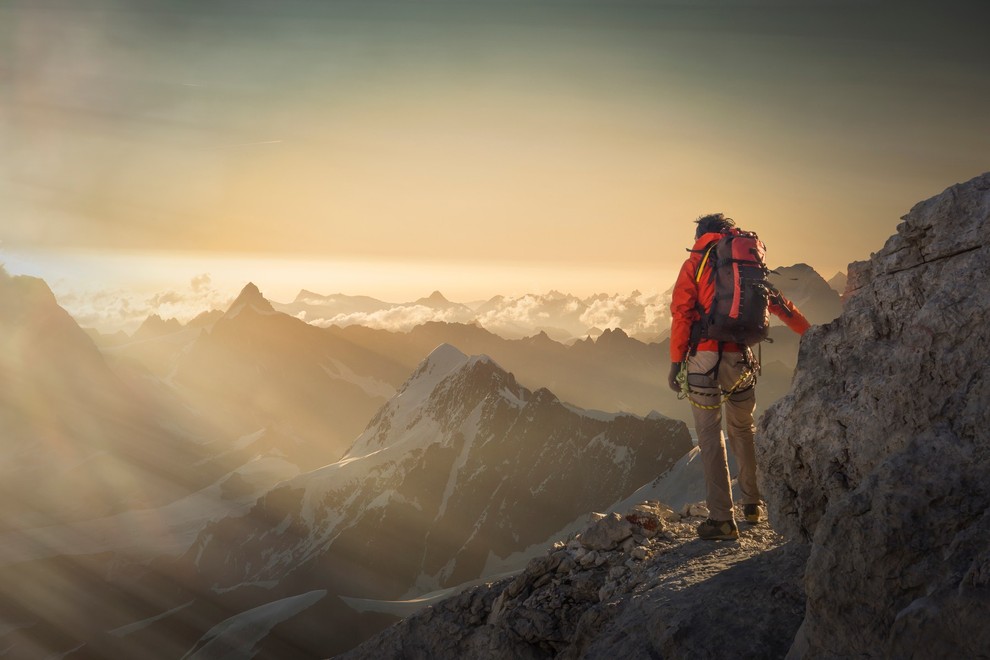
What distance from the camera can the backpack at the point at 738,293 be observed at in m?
9.80

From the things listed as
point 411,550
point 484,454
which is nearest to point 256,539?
point 411,550

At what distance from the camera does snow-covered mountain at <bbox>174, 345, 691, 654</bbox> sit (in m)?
141

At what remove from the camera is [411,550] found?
14700 cm

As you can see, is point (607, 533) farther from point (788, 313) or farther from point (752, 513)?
point (788, 313)

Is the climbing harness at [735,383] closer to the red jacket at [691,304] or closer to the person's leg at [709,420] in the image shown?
the person's leg at [709,420]

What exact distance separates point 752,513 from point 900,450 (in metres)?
5.32

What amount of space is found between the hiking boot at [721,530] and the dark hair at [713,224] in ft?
16.2

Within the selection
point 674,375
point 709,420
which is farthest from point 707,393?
point 674,375

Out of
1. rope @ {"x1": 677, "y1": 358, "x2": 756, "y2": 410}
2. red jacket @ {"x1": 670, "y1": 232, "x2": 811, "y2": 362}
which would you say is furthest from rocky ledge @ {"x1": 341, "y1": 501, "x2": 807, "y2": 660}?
red jacket @ {"x1": 670, "y1": 232, "x2": 811, "y2": 362}

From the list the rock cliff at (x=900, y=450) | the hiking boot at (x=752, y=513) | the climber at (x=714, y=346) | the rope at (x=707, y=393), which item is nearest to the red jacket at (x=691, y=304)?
the climber at (x=714, y=346)

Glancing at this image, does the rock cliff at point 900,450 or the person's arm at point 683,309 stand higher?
the person's arm at point 683,309

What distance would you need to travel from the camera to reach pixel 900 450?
22.7 feet

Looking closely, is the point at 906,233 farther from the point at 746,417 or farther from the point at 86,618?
the point at 86,618

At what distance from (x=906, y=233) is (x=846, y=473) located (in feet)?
11.3
